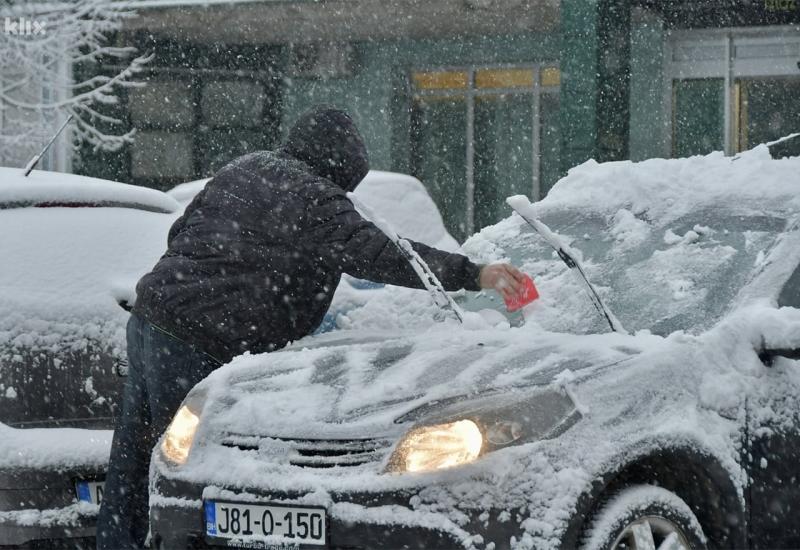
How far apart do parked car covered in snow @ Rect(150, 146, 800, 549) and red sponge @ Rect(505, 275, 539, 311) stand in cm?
10

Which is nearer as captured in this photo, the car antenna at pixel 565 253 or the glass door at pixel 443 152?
the car antenna at pixel 565 253

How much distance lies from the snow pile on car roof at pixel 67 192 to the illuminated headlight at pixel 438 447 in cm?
210

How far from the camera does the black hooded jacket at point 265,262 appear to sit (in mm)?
4523

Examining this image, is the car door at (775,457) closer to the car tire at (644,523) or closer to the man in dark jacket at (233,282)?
the car tire at (644,523)

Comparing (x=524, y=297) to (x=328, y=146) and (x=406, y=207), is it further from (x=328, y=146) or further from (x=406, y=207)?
(x=406, y=207)

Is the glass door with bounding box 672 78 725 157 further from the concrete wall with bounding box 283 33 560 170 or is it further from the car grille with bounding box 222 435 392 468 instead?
the car grille with bounding box 222 435 392 468

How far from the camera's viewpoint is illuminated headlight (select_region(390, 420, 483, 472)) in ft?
11.7

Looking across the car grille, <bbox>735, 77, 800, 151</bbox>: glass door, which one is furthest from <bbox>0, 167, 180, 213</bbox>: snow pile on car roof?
<bbox>735, 77, 800, 151</bbox>: glass door

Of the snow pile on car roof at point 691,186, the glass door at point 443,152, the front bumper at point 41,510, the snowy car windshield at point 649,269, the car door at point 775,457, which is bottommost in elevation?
the glass door at point 443,152

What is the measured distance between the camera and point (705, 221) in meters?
4.73

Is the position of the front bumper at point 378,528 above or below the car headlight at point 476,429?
below

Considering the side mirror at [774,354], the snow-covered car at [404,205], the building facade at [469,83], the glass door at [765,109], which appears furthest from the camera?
the glass door at [765,109]

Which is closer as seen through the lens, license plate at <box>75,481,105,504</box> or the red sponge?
the red sponge

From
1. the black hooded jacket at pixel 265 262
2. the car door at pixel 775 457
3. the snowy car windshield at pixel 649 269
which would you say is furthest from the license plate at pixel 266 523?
the car door at pixel 775 457
